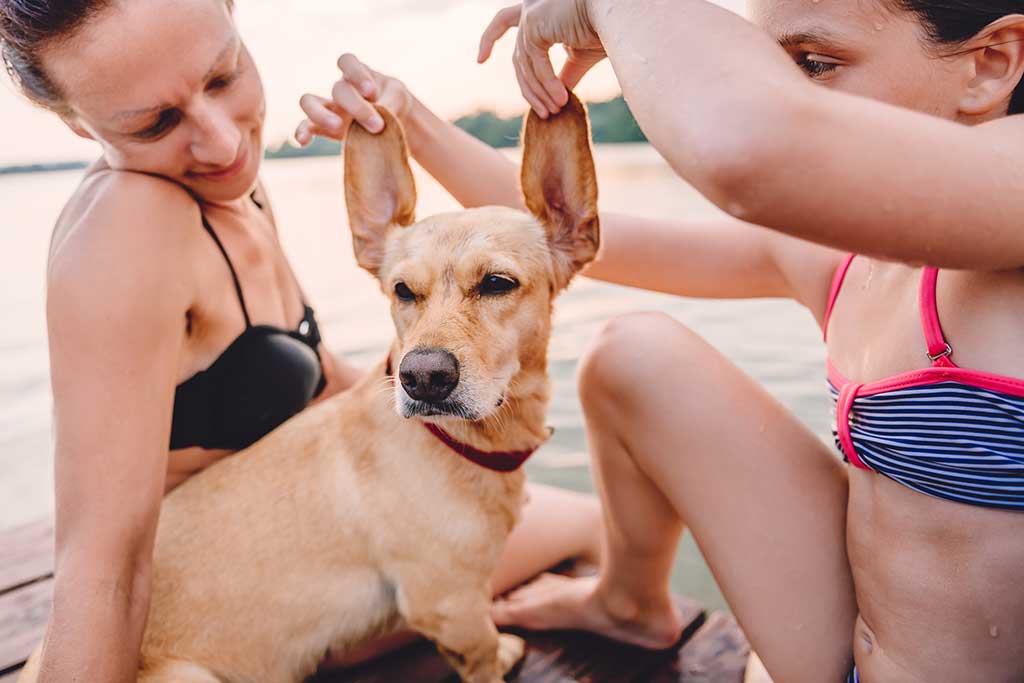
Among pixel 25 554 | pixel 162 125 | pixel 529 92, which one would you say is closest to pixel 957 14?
pixel 529 92

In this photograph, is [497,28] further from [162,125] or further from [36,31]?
[36,31]

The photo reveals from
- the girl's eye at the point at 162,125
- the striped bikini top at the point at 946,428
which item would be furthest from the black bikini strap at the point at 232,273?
the striped bikini top at the point at 946,428

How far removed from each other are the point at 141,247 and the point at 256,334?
38cm

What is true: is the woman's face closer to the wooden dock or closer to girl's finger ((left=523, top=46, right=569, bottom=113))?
girl's finger ((left=523, top=46, right=569, bottom=113))

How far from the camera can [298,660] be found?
1.85m

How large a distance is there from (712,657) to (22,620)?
2.15 metres

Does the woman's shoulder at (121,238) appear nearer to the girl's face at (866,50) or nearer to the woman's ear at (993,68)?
the girl's face at (866,50)

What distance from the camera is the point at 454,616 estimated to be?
1.78 m

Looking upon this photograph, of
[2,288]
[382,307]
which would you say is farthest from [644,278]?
[2,288]

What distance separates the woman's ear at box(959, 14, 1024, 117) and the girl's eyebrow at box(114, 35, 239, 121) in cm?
154

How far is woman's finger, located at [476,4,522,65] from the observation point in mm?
1640

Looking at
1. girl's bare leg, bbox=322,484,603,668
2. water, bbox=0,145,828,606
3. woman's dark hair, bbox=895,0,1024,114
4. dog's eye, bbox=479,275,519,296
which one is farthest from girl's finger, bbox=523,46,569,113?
girl's bare leg, bbox=322,484,603,668

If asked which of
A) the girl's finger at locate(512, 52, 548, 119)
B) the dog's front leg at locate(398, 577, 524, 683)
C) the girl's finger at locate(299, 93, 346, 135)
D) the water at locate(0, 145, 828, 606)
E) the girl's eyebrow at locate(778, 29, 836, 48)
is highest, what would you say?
the girl's eyebrow at locate(778, 29, 836, 48)

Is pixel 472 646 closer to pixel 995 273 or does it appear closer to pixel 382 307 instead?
pixel 995 273
